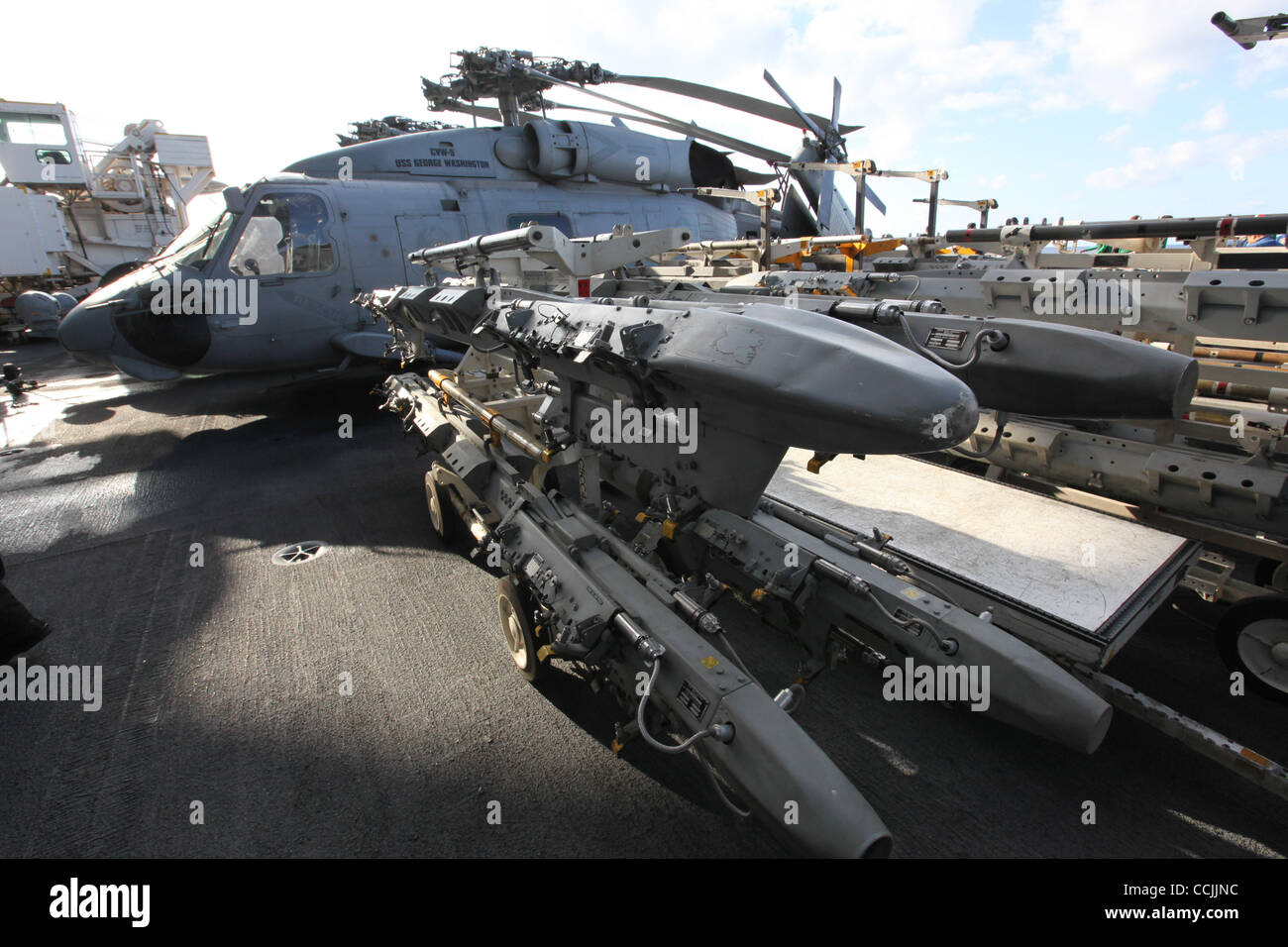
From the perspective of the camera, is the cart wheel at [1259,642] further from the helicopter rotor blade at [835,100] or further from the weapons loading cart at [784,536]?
the helicopter rotor blade at [835,100]

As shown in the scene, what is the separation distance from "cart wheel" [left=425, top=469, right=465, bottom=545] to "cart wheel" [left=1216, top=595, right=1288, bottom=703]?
544 cm

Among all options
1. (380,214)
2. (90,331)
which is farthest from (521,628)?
(90,331)

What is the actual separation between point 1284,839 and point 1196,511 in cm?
200

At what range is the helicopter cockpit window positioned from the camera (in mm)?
8625

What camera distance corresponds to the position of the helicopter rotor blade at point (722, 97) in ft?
41.0

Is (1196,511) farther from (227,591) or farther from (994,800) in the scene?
(227,591)

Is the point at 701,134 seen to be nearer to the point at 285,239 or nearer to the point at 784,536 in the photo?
the point at 285,239

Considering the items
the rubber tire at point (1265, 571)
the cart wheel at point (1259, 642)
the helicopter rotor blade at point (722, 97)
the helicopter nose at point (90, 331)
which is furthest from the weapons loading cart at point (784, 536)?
the helicopter rotor blade at point (722, 97)

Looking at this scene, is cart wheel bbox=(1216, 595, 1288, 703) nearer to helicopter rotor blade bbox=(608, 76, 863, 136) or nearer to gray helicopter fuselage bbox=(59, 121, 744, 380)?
gray helicopter fuselage bbox=(59, 121, 744, 380)

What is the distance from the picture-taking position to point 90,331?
823cm

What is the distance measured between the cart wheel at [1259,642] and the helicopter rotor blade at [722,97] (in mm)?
12751
